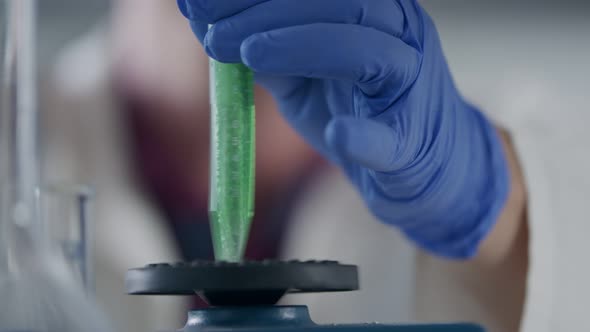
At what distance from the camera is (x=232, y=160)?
0.64 metres

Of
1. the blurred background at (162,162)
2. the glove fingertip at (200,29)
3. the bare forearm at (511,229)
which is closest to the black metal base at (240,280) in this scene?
the glove fingertip at (200,29)

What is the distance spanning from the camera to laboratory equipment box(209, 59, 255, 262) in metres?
0.64

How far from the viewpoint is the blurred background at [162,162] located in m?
1.40

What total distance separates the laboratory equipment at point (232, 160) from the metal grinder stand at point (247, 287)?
14 cm

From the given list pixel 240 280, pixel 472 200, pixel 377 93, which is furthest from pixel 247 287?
pixel 472 200

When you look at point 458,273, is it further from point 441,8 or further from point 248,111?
point 441,8

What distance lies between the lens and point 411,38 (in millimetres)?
709

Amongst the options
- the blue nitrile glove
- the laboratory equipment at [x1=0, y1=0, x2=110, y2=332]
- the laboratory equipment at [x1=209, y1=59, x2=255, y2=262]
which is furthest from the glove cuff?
the laboratory equipment at [x1=0, y1=0, x2=110, y2=332]

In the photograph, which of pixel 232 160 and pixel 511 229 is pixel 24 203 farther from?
pixel 511 229

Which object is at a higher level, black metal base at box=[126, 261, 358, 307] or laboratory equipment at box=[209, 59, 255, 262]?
laboratory equipment at box=[209, 59, 255, 262]

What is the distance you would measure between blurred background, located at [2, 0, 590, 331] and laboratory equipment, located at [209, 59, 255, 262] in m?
0.73

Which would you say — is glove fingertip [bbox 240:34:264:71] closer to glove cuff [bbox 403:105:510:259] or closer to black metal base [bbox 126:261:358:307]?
black metal base [bbox 126:261:358:307]

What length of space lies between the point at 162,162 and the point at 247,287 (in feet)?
3.40

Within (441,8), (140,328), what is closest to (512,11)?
(441,8)
